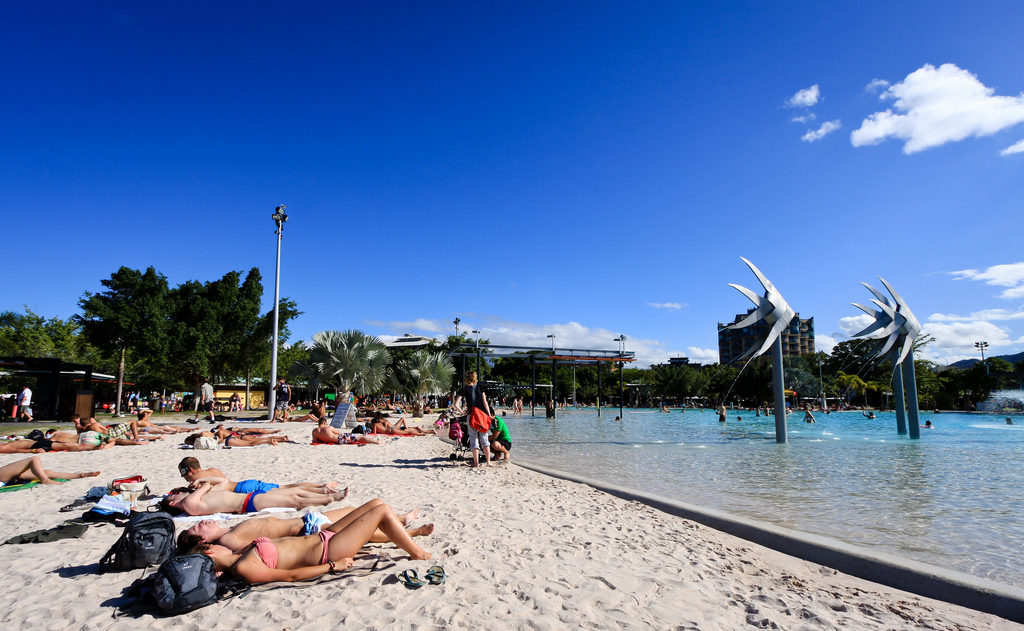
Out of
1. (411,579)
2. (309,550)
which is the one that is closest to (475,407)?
(309,550)

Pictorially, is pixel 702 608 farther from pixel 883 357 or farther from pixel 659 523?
pixel 883 357

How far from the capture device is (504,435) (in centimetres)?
1166

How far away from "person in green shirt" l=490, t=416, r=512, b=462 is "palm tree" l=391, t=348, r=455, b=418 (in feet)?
102

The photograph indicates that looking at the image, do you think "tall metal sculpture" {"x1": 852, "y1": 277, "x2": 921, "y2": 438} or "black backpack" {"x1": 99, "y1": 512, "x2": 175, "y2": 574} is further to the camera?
"tall metal sculpture" {"x1": 852, "y1": 277, "x2": 921, "y2": 438}

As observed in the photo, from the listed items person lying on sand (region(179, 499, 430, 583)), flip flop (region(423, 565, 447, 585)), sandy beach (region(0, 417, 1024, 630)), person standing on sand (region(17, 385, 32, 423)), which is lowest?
sandy beach (region(0, 417, 1024, 630))

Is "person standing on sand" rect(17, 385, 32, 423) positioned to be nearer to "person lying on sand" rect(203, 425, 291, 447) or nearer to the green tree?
the green tree


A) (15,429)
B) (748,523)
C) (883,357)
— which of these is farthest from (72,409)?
(883,357)

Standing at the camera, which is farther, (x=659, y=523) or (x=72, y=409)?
(x=72, y=409)

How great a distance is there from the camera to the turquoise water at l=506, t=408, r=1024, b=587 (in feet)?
17.7

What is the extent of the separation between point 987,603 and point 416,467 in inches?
335

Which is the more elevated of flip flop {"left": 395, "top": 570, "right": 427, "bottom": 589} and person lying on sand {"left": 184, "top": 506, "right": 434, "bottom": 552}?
person lying on sand {"left": 184, "top": 506, "right": 434, "bottom": 552}

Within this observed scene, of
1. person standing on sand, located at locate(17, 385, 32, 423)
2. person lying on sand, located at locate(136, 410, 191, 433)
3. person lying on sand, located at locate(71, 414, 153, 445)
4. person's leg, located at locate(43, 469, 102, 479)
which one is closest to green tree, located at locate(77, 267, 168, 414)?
person standing on sand, located at locate(17, 385, 32, 423)

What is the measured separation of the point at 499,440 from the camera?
38.3ft

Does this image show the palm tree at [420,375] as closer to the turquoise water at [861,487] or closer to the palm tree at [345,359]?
the palm tree at [345,359]
